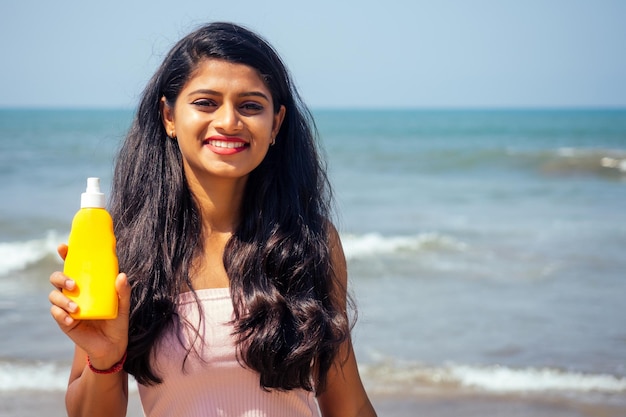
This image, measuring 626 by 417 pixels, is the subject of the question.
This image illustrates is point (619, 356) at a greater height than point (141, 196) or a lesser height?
lesser

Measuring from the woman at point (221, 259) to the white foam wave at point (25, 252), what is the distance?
696 cm

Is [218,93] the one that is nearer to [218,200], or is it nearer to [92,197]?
[218,200]

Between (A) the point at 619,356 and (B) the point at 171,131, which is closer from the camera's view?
(B) the point at 171,131

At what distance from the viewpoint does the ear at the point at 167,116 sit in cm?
249

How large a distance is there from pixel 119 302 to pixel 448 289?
640 centimetres

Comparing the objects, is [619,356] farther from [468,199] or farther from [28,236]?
[468,199]

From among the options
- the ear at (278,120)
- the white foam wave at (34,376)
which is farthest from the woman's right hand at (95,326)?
the white foam wave at (34,376)

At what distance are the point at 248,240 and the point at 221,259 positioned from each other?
3.8 inches

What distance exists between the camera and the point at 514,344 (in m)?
6.46

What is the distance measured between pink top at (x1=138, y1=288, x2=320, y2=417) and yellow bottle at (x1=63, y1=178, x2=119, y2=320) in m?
0.31

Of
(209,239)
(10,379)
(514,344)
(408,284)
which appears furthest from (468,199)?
(209,239)

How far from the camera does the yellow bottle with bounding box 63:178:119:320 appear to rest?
1.99 m

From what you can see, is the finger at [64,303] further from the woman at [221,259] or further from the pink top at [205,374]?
the pink top at [205,374]

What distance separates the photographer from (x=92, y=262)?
79.7 inches
